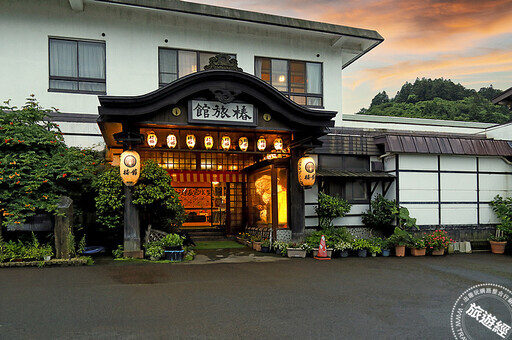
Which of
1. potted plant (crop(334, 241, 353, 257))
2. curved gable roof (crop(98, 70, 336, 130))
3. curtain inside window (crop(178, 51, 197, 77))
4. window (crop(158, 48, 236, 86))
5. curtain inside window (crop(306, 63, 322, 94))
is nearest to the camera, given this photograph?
curved gable roof (crop(98, 70, 336, 130))

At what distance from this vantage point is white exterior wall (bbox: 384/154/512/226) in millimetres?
15117

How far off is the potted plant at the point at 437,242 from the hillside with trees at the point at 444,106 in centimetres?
1996

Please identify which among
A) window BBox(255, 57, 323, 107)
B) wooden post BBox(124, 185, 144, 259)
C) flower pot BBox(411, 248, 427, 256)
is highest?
window BBox(255, 57, 323, 107)

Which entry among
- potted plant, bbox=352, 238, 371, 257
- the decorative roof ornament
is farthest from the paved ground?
the decorative roof ornament

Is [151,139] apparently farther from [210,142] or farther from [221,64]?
[221,64]

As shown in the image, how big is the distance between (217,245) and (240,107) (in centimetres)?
645

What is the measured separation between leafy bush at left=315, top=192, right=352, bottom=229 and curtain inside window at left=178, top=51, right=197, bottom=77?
757 centimetres

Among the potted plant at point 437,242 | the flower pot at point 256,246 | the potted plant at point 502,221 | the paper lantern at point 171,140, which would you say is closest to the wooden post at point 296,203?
the flower pot at point 256,246

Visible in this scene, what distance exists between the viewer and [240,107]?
1257 centimetres

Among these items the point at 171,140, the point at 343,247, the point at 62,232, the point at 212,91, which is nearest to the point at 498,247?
the point at 343,247

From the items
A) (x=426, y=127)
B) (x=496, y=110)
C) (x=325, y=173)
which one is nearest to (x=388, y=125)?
(x=426, y=127)

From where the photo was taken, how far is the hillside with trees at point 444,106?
108 feet

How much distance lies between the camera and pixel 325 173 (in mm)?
14781

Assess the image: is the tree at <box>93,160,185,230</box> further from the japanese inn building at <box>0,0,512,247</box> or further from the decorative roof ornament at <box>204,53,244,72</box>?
the decorative roof ornament at <box>204,53,244,72</box>
